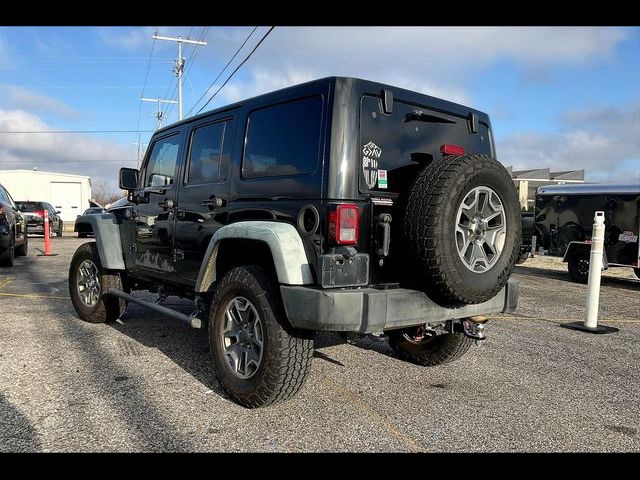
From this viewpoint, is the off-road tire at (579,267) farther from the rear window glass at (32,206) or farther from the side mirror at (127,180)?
the rear window glass at (32,206)

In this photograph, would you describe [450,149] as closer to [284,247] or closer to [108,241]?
[284,247]

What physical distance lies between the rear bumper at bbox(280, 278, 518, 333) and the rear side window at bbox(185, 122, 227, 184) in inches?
56.4

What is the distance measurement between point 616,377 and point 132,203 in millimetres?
4838

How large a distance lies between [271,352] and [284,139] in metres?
1.41

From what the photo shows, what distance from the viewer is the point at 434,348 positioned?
4270 mm

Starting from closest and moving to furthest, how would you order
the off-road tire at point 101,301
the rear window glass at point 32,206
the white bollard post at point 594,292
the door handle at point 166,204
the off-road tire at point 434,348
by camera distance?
the off-road tire at point 434,348
the door handle at point 166,204
the off-road tire at point 101,301
the white bollard post at point 594,292
the rear window glass at point 32,206

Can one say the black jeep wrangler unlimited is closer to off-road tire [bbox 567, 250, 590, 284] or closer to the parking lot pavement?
the parking lot pavement

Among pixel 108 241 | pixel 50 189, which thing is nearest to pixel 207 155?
pixel 108 241

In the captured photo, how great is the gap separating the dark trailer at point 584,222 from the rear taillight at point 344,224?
29.8 ft

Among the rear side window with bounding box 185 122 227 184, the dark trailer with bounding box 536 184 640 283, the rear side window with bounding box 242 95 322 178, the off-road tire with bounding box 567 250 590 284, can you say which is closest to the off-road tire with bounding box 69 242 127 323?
the rear side window with bounding box 185 122 227 184

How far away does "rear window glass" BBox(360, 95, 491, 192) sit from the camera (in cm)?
321

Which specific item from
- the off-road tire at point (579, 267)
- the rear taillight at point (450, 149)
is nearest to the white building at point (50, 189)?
the off-road tire at point (579, 267)

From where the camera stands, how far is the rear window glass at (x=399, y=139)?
127 inches

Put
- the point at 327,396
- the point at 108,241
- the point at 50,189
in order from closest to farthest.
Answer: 1. the point at 327,396
2. the point at 108,241
3. the point at 50,189
